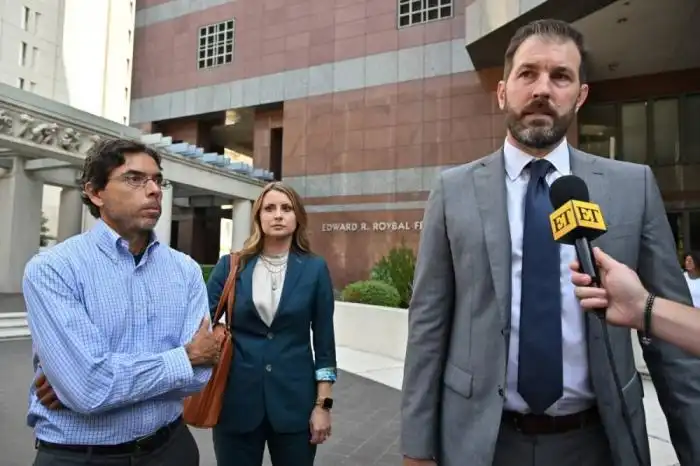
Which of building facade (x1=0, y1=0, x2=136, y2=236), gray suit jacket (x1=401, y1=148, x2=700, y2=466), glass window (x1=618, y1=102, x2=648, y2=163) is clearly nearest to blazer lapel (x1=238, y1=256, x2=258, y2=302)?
gray suit jacket (x1=401, y1=148, x2=700, y2=466)

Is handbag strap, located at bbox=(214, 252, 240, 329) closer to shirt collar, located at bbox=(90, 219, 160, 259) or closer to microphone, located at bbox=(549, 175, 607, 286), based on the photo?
shirt collar, located at bbox=(90, 219, 160, 259)

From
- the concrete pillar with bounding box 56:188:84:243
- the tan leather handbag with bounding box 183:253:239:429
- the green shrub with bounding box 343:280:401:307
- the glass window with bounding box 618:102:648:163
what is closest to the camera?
the tan leather handbag with bounding box 183:253:239:429

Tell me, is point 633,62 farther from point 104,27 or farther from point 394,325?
point 104,27

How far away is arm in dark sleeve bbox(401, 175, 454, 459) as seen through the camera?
1.67 meters

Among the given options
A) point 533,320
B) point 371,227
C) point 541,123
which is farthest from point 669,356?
point 371,227

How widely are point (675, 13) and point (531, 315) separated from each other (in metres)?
13.4

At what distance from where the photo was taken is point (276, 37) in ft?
64.3

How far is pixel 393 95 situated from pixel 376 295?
31.0 ft

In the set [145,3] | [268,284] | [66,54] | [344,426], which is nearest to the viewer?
[268,284]

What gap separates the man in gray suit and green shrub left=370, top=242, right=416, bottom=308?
27.7 ft

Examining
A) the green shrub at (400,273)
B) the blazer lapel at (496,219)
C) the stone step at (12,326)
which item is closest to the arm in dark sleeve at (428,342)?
the blazer lapel at (496,219)

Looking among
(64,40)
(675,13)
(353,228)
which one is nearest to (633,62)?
(675,13)

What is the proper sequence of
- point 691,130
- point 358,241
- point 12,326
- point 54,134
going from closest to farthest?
1. point 12,326
2. point 54,134
3. point 691,130
4. point 358,241

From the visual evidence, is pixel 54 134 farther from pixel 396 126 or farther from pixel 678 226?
pixel 678 226
